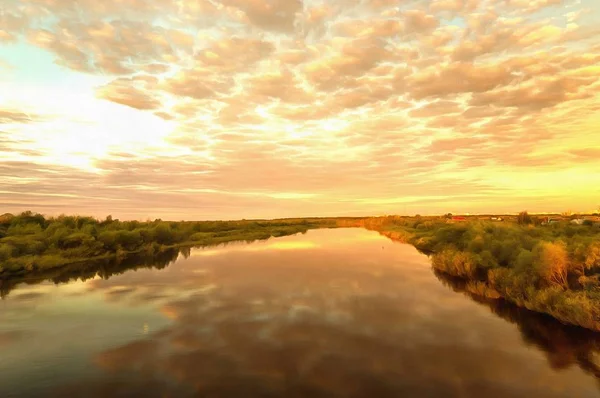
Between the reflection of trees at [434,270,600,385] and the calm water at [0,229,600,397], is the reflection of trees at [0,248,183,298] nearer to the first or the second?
the calm water at [0,229,600,397]

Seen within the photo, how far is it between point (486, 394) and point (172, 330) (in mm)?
13464

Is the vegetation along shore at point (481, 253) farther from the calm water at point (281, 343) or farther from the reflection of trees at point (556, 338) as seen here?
the calm water at point (281, 343)

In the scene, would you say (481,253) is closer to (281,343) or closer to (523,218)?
(281,343)

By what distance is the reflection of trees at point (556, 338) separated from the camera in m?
14.1

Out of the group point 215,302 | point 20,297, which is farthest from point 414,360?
point 20,297

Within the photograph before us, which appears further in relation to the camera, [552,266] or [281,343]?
[552,266]

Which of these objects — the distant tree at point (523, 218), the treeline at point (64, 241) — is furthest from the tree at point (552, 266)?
Answer: the distant tree at point (523, 218)

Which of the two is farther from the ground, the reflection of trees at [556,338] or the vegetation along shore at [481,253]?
the vegetation along shore at [481,253]

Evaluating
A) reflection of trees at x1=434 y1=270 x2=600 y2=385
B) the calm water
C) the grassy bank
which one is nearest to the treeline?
the calm water

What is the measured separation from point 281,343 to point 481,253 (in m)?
19.9

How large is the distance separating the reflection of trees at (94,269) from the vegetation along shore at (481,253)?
1.39ft

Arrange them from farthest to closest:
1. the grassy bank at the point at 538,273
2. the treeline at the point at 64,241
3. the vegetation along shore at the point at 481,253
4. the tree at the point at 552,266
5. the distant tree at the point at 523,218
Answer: the distant tree at the point at 523,218 < the treeline at the point at 64,241 < the tree at the point at 552,266 < the vegetation along shore at the point at 481,253 < the grassy bank at the point at 538,273

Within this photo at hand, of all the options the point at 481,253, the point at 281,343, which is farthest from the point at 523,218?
the point at 281,343

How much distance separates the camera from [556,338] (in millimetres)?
16406
